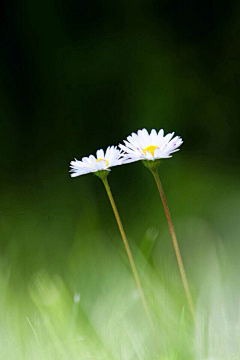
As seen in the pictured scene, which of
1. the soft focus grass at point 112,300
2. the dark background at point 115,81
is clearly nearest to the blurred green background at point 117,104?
the dark background at point 115,81

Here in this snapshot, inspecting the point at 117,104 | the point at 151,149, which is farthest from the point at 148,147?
the point at 117,104

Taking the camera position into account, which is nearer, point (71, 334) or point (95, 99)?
point (71, 334)

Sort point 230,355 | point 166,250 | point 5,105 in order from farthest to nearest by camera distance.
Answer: point 5,105, point 166,250, point 230,355

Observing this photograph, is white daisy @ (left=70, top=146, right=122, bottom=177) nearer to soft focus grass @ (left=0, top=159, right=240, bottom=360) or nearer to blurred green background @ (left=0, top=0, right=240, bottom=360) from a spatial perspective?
soft focus grass @ (left=0, top=159, right=240, bottom=360)

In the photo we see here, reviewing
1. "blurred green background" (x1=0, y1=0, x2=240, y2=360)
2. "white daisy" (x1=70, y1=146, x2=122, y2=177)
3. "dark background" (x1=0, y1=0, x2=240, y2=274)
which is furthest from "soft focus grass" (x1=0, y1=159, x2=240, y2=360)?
"dark background" (x1=0, y1=0, x2=240, y2=274)

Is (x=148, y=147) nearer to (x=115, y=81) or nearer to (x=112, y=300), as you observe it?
(x=112, y=300)

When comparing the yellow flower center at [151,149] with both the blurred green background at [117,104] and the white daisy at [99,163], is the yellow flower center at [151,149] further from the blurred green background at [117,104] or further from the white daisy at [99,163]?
the blurred green background at [117,104]

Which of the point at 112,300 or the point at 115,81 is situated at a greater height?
the point at 115,81

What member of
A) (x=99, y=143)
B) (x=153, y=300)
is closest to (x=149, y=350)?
(x=153, y=300)

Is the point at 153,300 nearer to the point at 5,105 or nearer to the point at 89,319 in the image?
the point at 89,319
